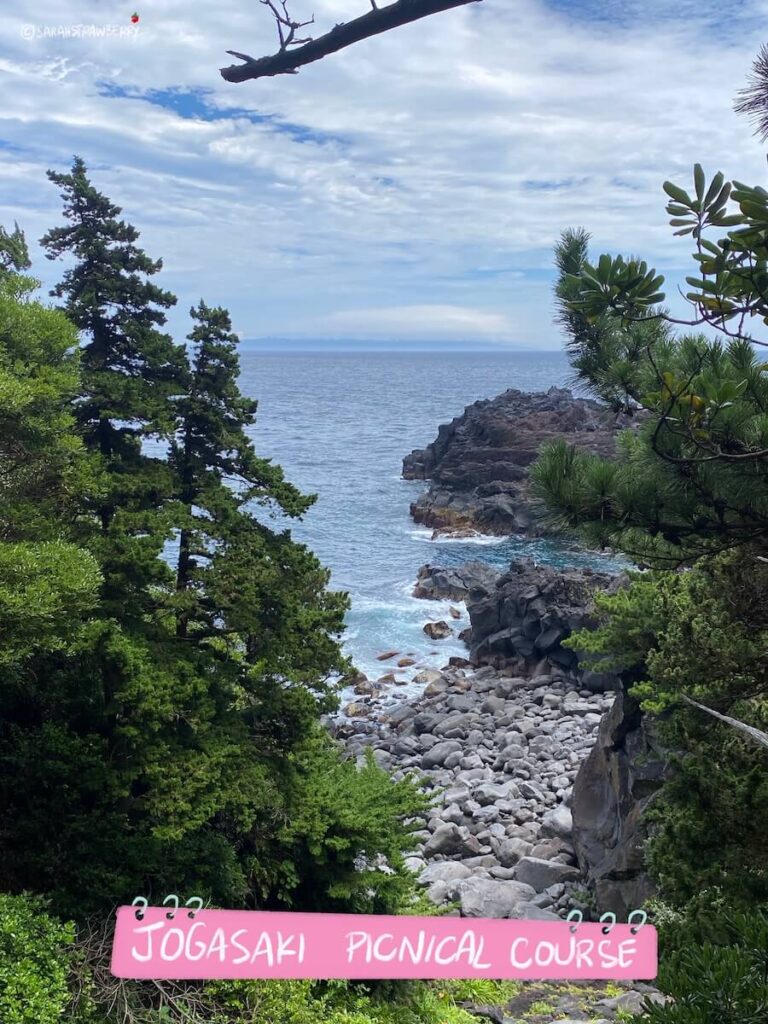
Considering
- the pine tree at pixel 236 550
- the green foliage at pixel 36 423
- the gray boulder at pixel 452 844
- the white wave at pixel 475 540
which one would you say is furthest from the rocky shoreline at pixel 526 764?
the white wave at pixel 475 540

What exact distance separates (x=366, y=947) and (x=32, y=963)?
117 inches

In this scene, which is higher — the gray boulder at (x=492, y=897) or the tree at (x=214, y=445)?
the tree at (x=214, y=445)

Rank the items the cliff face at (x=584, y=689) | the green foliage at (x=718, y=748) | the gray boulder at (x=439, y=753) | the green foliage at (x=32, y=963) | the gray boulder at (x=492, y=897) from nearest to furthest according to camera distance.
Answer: the green foliage at (x=32, y=963) < the green foliage at (x=718, y=748) < the cliff face at (x=584, y=689) < the gray boulder at (x=492, y=897) < the gray boulder at (x=439, y=753)

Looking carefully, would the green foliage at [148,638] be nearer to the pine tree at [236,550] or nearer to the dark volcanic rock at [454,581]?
the pine tree at [236,550]

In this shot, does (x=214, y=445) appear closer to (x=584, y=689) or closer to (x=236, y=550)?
(x=236, y=550)

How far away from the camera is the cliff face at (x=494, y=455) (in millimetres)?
45094

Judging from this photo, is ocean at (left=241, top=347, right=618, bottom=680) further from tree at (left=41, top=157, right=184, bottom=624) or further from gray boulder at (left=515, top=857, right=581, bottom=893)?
gray boulder at (left=515, top=857, right=581, bottom=893)

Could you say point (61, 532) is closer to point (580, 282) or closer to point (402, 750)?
point (580, 282)

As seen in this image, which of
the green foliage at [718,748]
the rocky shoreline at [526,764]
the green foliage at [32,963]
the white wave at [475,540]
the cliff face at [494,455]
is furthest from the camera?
the cliff face at [494,455]

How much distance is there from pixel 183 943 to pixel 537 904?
26.4 feet

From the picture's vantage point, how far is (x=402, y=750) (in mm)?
20391

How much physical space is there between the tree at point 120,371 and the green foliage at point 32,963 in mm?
3094

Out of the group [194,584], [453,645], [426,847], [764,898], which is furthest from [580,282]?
[453,645]

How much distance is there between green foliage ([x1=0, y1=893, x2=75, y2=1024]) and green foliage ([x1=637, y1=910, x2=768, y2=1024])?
549 centimetres
